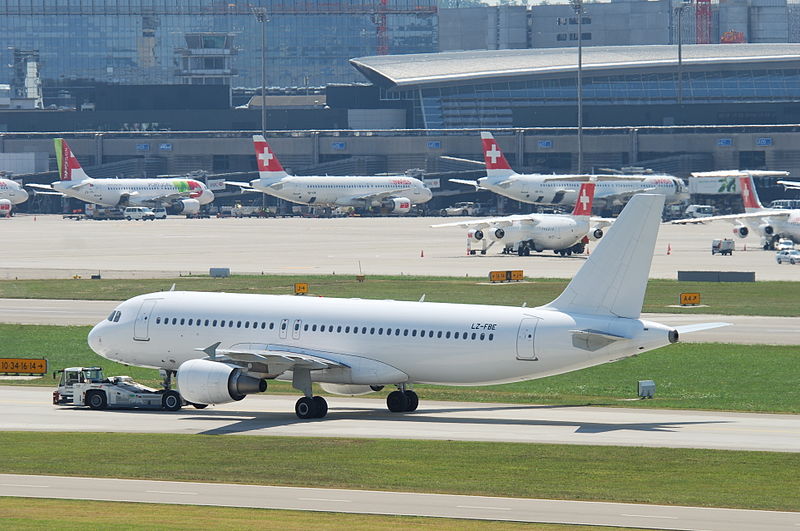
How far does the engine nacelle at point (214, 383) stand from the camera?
4766 centimetres

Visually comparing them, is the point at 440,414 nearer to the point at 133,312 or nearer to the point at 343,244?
the point at 133,312

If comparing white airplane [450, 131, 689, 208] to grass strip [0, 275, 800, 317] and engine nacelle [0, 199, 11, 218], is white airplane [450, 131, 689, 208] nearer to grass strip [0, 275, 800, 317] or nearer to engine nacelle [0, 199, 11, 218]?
engine nacelle [0, 199, 11, 218]

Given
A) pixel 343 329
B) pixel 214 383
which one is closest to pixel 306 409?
pixel 343 329

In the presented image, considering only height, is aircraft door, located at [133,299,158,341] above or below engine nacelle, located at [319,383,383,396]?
above

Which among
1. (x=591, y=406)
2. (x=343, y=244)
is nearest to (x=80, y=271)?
(x=343, y=244)

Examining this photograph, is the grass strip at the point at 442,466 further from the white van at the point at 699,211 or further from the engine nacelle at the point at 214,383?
the white van at the point at 699,211

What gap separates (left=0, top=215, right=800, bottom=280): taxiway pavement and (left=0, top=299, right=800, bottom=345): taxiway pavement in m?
16.7

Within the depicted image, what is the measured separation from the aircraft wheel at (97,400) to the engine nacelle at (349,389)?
8004mm

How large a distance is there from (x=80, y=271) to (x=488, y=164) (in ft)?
243

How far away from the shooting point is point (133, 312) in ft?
175

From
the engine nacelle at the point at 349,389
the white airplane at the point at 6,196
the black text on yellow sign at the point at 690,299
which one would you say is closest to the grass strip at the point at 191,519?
the engine nacelle at the point at 349,389

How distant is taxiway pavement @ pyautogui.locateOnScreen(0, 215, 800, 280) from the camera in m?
112

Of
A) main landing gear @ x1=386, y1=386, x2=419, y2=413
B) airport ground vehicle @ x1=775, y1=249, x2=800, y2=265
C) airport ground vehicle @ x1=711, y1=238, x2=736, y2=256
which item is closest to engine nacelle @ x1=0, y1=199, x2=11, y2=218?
airport ground vehicle @ x1=711, y1=238, x2=736, y2=256

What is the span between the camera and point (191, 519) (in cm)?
3250
